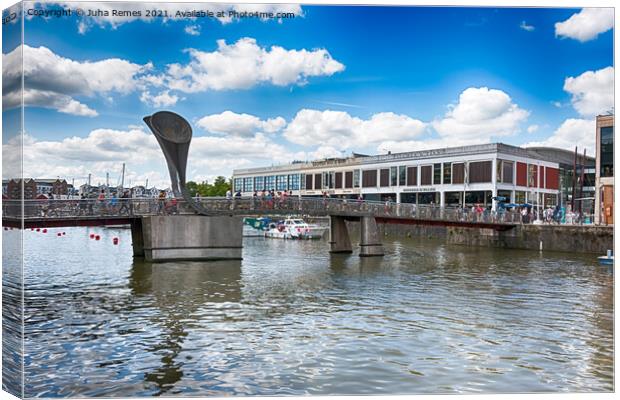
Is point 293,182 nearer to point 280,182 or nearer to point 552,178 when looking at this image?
point 280,182

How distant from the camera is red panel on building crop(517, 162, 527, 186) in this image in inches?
2461

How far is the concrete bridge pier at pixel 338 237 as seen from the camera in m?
38.2

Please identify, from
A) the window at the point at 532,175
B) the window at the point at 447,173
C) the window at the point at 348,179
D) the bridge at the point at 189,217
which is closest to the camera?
the bridge at the point at 189,217

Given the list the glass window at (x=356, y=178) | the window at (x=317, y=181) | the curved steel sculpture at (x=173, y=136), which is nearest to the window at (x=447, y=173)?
the glass window at (x=356, y=178)

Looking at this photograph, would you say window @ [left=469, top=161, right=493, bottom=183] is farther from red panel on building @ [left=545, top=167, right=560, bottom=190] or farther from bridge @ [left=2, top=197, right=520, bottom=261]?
bridge @ [left=2, top=197, right=520, bottom=261]

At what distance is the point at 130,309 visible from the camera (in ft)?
53.9

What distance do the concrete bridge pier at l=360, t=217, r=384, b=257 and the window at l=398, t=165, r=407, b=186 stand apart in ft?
115

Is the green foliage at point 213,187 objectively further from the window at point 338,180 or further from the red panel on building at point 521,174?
the red panel on building at point 521,174

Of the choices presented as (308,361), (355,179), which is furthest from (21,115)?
(355,179)

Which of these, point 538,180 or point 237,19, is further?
point 538,180

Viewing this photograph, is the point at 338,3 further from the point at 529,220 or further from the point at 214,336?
the point at 529,220

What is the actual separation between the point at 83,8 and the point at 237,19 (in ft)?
7.36

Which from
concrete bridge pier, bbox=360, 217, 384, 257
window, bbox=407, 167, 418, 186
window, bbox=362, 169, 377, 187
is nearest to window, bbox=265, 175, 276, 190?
window, bbox=362, 169, 377, 187

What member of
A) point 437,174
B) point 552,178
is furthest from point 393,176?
point 552,178
